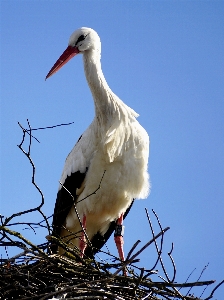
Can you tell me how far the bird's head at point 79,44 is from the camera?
249 inches

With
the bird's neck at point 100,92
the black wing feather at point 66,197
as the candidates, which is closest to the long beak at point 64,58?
the bird's neck at point 100,92

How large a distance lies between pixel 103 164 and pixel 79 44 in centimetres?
115

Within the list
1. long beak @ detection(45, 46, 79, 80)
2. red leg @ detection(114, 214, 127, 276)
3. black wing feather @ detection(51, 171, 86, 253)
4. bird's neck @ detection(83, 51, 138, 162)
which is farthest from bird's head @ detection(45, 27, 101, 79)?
red leg @ detection(114, 214, 127, 276)

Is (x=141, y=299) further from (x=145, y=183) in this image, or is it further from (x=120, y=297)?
(x=145, y=183)

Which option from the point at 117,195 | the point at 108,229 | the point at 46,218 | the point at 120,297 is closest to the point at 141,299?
the point at 120,297

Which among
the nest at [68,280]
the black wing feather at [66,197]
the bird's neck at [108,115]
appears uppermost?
the bird's neck at [108,115]

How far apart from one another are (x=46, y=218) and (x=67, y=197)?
2106 millimetres

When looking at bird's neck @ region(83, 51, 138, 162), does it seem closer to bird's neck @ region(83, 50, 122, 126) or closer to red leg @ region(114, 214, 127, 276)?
bird's neck @ region(83, 50, 122, 126)

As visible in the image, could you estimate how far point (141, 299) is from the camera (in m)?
4.02

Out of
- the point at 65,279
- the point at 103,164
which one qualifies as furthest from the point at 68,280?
the point at 103,164

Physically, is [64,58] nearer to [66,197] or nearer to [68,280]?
[66,197]

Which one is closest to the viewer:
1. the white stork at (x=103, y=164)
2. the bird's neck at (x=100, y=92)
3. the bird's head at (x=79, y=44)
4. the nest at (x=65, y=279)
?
the nest at (x=65, y=279)

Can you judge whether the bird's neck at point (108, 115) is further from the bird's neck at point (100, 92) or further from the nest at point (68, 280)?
the nest at point (68, 280)

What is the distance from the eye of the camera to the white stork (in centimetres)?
592
